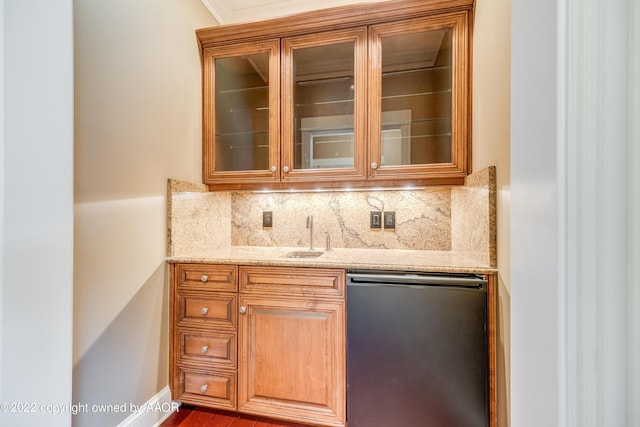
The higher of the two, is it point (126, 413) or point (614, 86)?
point (614, 86)

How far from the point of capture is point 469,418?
122 cm

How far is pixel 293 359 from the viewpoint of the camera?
142 centimetres

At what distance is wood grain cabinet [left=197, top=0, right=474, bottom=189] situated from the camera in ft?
5.24

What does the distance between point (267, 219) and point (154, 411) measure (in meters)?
1.34

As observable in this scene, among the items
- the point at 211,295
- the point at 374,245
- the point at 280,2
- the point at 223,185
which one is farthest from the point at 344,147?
the point at 280,2

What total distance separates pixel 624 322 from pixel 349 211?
1.73m

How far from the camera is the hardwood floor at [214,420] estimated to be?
1.47 metres

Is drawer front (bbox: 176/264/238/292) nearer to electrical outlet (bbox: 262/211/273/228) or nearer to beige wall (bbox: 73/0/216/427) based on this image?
beige wall (bbox: 73/0/216/427)

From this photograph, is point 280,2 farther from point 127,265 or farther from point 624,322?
point 624,322

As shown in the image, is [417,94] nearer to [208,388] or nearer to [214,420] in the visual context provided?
[208,388]

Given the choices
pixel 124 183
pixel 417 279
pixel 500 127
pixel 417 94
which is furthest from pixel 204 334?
pixel 417 94

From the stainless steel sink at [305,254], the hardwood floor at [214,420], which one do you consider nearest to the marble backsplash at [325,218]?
the stainless steel sink at [305,254]

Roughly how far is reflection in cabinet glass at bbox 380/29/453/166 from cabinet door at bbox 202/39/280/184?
0.73 m
